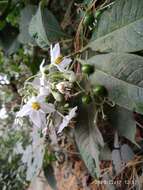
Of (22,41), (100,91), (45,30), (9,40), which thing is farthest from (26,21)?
(100,91)

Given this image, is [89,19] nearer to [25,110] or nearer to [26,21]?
[25,110]

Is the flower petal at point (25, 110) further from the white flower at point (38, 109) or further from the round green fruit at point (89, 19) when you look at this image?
the round green fruit at point (89, 19)

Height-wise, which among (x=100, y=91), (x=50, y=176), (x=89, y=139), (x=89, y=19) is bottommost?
(x=50, y=176)

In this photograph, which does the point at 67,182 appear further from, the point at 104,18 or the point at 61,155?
the point at 104,18

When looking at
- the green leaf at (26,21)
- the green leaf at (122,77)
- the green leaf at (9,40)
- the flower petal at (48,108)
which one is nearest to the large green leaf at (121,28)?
the green leaf at (122,77)

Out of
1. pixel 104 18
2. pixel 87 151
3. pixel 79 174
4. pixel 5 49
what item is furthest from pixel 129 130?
pixel 5 49

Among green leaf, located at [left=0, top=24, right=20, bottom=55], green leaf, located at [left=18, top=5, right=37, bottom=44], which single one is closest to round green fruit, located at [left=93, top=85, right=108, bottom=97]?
green leaf, located at [left=18, top=5, right=37, bottom=44]

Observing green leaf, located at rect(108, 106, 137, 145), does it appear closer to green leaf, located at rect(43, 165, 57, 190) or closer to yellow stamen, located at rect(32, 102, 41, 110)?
yellow stamen, located at rect(32, 102, 41, 110)
